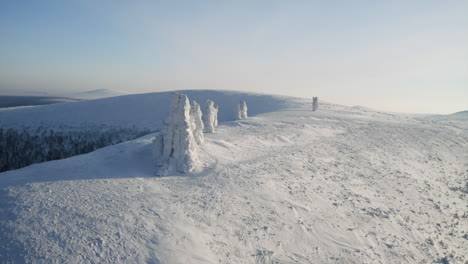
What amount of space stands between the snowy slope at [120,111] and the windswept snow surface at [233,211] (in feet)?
123

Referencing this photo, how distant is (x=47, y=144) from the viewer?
3756 cm

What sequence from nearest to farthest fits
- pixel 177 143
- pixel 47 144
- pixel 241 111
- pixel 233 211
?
1. pixel 233 211
2. pixel 177 143
3. pixel 241 111
4. pixel 47 144

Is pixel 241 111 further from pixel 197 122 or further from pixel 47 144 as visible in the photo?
pixel 47 144

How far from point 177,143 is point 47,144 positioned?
35009 millimetres

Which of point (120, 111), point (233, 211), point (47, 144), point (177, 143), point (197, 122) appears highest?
point (197, 122)

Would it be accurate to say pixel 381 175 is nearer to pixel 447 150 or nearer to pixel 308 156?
pixel 308 156

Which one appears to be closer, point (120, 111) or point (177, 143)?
point (177, 143)

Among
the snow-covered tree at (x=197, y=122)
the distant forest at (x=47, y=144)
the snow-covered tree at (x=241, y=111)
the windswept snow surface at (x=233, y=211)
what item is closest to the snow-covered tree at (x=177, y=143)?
the windswept snow surface at (x=233, y=211)

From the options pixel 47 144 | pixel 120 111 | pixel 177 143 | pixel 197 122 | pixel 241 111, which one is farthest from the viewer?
pixel 120 111

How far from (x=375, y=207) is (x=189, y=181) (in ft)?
31.2

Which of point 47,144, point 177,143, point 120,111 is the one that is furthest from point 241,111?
point 120,111

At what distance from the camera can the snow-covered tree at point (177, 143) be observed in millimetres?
13609

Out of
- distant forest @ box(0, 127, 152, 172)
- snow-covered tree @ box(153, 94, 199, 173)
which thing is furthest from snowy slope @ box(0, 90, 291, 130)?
snow-covered tree @ box(153, 94, 199, 173)

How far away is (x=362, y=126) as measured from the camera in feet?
99.8
